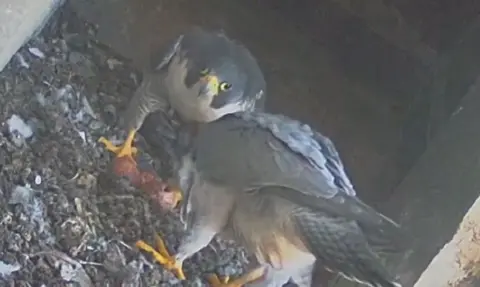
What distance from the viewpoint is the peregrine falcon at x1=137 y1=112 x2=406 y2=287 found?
1264mm

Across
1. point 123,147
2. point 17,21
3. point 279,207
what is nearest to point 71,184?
point 123,147

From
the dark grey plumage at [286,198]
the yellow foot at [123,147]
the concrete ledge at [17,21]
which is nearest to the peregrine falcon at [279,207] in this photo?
the dark grey plumage at [286,198]

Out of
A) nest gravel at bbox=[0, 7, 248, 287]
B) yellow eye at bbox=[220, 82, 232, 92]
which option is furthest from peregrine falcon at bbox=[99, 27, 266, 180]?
nest gravel at bbox=[0, 7, 248, 287]

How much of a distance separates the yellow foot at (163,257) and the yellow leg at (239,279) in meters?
0.05

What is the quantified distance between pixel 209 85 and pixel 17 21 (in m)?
0.37

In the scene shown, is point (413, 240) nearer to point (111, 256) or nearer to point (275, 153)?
point (275, 153)

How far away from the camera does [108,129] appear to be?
5.80 feet

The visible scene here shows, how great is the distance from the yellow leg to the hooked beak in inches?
11.7

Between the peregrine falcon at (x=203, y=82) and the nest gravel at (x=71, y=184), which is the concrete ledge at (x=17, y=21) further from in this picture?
the peregrine falcon at (x=203, y=82)

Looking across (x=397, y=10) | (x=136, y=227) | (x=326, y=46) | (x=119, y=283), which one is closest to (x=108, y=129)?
(x=136, y=227)

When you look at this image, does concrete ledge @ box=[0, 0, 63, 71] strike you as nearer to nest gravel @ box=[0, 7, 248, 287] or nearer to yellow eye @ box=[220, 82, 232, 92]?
nest gravel @ box=[0, 7, 248, 287]

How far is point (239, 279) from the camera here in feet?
5.18

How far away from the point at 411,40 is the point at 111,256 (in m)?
0.69

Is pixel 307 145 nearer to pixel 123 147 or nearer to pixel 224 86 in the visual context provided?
pixel 224 86
